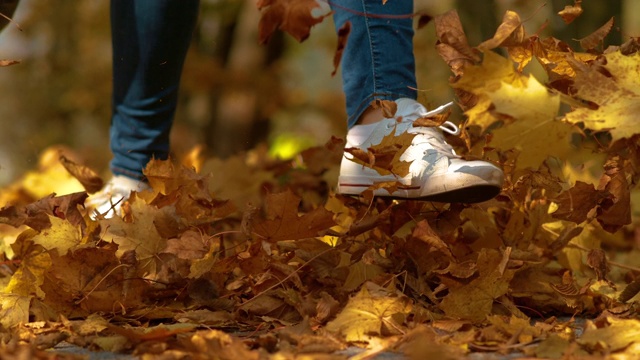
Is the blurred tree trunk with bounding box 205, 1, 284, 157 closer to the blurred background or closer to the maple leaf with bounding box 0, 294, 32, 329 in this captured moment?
the blurred background

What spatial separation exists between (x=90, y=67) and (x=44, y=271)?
27.8 ft

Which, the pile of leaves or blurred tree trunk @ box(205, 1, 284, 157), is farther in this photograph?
blurred tree trunk @ box(205, 1, 284, 157)

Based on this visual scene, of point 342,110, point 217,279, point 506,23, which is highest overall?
point 506,23

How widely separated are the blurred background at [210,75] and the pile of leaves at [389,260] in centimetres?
157

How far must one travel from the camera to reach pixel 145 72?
7.16ft

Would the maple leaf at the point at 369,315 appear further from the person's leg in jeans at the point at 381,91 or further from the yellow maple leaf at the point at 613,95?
the yellow maple leaf at the point at 613,95

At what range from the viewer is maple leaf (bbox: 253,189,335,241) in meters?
1.58

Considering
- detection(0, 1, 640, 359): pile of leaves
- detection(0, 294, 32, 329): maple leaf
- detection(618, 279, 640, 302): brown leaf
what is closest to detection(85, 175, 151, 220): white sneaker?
detection(0, 1, 640, 359): pile of leaves

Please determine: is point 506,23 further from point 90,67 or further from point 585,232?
point 90,67

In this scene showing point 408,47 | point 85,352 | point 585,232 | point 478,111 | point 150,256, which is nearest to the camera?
point 85,352

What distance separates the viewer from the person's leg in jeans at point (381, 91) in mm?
1704

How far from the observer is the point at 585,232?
6.67 ft

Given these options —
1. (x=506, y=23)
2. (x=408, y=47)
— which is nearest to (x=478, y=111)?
(x=506, y=23)

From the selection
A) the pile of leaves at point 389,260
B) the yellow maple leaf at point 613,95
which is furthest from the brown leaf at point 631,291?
the yellow maple leaf at point 613,95
